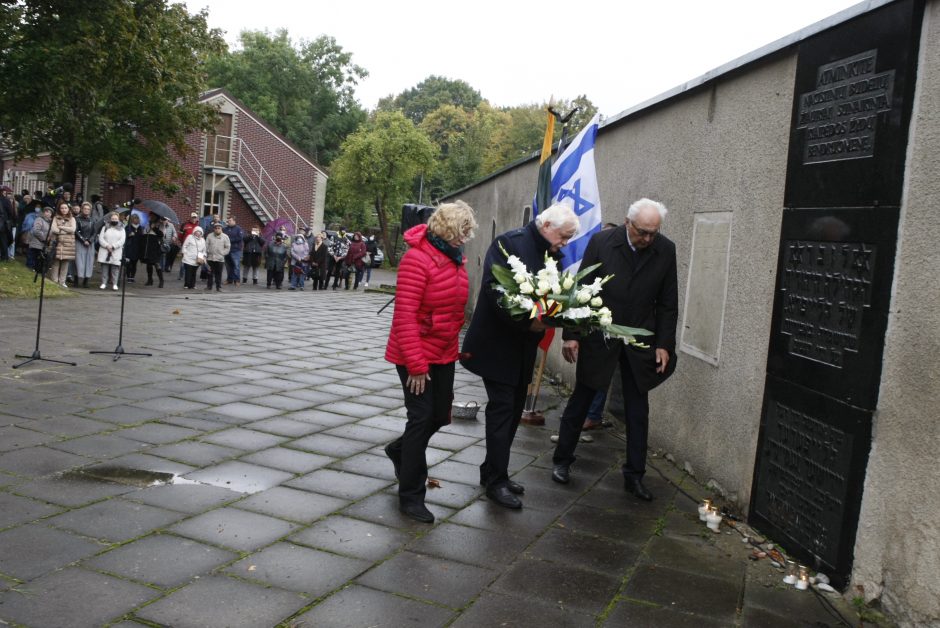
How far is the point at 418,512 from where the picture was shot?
15.5 ft

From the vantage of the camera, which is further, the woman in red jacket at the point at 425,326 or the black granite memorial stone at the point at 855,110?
the woman in red jacket at the point at 425,326

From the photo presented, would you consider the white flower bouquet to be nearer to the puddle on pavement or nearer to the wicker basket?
the puddle on pavement

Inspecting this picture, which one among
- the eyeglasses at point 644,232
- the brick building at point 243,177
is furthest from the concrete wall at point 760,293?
the brick building at point 243,177

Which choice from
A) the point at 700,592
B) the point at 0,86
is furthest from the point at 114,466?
the point at 0,86

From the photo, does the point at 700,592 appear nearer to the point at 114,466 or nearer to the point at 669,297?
the point at 669,297

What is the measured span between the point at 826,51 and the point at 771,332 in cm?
155

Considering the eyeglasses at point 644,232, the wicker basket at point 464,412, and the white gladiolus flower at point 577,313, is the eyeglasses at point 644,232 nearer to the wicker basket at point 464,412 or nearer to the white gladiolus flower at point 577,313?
the white gladiolus flower at point 577,313

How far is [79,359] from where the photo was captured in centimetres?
883

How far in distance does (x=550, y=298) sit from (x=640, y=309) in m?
0.92

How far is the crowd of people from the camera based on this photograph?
16.9 m

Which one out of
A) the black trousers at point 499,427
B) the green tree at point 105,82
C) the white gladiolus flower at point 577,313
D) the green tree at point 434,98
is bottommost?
the black trousers at point 499,427

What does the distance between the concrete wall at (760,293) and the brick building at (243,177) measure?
3540 cm

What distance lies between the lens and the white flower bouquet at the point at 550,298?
481 centimetres

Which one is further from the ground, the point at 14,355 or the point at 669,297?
the point at 669,297
